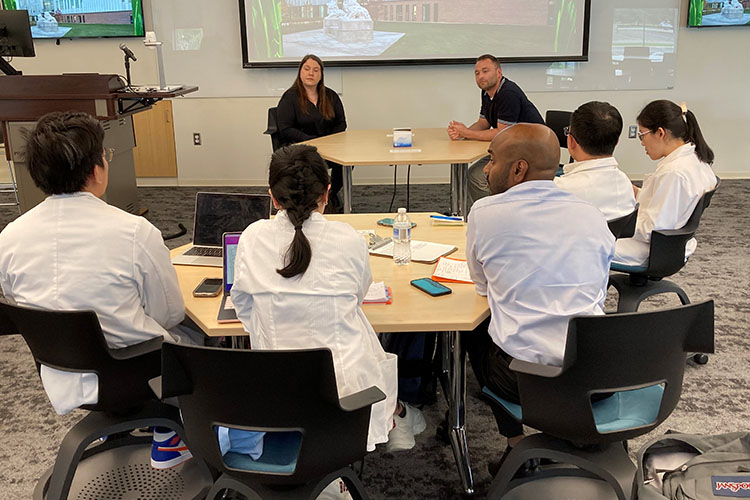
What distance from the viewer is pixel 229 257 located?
2279 millimetres

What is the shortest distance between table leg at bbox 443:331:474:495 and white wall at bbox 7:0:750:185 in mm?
4333

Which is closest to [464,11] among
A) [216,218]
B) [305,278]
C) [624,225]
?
[624,225]

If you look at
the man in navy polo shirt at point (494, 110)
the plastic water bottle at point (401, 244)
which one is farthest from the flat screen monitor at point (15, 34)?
the plastic water bottle at point (401, 244)

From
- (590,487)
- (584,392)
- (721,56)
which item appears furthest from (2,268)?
(721,56)

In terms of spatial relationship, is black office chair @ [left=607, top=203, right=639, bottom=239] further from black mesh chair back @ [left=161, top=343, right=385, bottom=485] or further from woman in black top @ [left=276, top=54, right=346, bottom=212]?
woman in black top @ [left=276, top=54, right=346, bottom=212]

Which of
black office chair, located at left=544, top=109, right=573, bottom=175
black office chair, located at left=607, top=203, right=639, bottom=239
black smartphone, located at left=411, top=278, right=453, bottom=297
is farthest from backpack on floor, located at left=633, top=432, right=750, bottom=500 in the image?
black office chair, located at left=544, top=109, right=573, bottom=175

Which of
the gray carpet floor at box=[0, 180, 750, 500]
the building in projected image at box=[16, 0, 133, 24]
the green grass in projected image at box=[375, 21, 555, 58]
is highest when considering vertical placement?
the building in projected image at box=[16, 0, 133, 24]

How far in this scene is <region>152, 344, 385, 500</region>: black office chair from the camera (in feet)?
5.13

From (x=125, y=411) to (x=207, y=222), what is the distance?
85cm

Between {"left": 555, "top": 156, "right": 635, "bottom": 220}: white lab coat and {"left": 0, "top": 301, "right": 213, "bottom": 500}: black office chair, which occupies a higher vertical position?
{"left": 555, "top": 156, "right": 635, "bottom": 220}: white lab coat

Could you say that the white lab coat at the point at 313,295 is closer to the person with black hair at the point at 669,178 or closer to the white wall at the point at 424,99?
the person with black hair at the point at 669,178

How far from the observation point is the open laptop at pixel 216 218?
2.59m

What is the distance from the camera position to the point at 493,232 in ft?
→ 6.64

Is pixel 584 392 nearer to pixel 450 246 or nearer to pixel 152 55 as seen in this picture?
pixel 450 246
